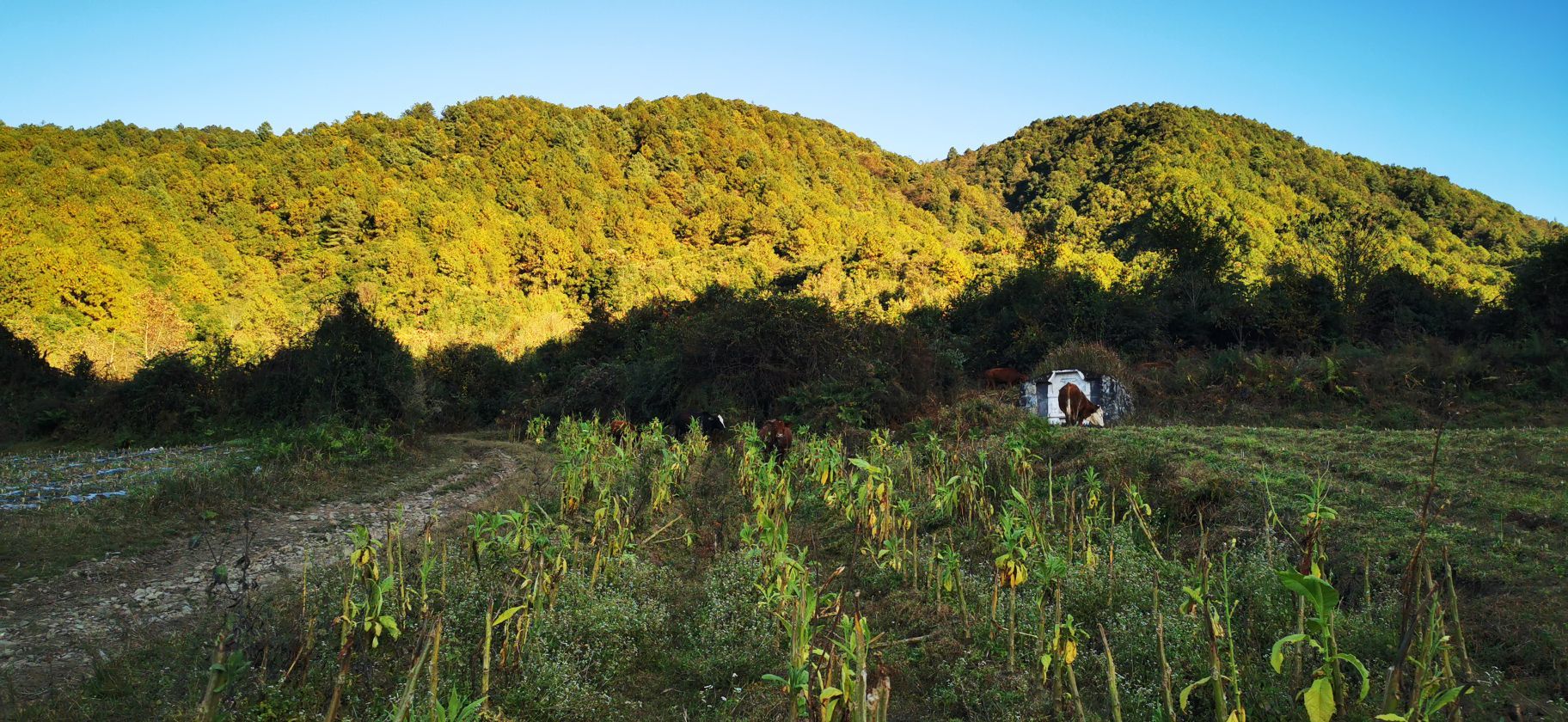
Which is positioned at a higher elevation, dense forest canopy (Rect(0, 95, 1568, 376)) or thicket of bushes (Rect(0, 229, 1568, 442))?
dense forest canopy (Rect(0, 95, 1568, 376))

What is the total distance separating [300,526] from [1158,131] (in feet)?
196

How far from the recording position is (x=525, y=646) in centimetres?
407

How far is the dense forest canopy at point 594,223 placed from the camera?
27234mm

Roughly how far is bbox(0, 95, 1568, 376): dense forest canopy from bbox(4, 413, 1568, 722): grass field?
13.0 m

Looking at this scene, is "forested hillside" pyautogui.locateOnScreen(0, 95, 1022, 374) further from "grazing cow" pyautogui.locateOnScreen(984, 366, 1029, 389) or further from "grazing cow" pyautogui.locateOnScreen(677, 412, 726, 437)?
"grazing cow" pyautogui.locateOnScreen(677, 412, 726, 437)

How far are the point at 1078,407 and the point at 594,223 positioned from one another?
3615cm

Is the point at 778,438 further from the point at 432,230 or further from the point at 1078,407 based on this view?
the point at 432,230

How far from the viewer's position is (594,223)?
4397cm

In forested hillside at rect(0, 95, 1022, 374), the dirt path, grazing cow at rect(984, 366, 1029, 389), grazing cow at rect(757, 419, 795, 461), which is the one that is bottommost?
the dirt path

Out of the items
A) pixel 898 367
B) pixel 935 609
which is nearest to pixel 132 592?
pixel 935 609

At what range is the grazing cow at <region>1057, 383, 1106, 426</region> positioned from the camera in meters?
13.5

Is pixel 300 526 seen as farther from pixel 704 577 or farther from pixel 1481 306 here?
pixel 1481 306

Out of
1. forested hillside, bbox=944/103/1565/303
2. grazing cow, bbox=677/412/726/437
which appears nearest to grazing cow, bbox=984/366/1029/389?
grazing cow, bbox=677/412/726/437

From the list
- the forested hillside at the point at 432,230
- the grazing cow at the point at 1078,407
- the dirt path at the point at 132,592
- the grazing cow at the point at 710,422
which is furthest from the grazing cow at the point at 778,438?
the forested hillside at the point at 432,230
